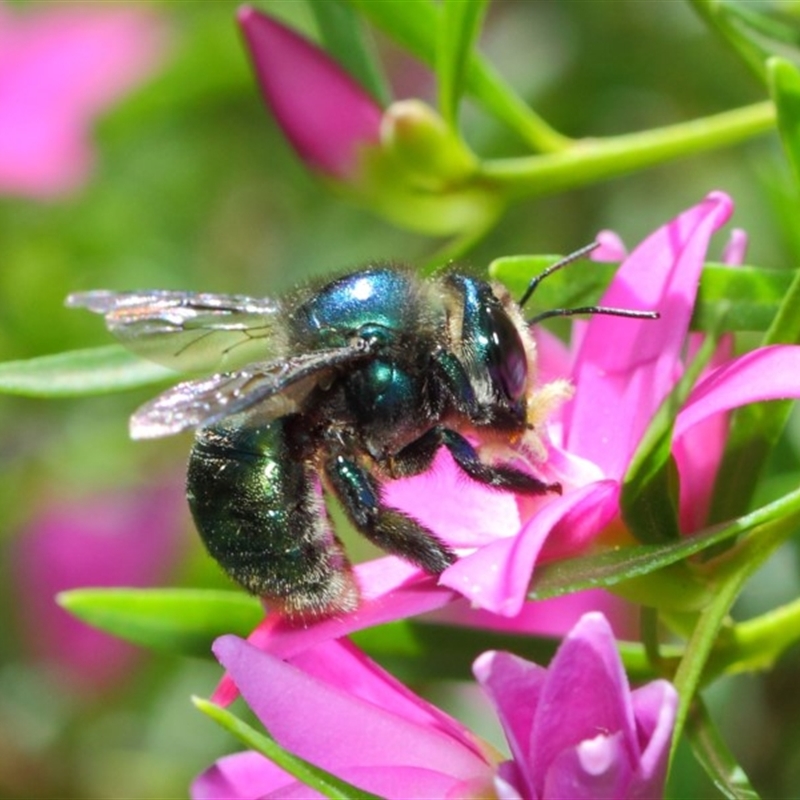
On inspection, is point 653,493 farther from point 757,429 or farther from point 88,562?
point 88,562

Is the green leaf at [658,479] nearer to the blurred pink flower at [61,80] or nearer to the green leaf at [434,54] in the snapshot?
the green leaf at [434,54]

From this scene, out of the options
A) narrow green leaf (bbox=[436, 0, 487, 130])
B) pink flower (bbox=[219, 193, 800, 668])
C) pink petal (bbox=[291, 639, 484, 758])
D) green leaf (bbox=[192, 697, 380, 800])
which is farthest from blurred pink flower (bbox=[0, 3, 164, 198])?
green leaf (bbox=[192, 697, 380, 800])

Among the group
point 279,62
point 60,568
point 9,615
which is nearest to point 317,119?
point 279,62

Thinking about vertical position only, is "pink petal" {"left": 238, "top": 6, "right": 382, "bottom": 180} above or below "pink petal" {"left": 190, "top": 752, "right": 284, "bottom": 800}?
above

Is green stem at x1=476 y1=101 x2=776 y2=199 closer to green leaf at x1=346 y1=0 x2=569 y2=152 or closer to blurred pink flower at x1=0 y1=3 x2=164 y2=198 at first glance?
green leaf at x1=346 y1=0 x2=569 y2=152

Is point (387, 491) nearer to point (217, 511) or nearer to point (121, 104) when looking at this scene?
point (217, 511)

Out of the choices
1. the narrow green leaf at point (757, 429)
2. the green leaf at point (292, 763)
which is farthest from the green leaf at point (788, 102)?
the green leaf at point (292, 763)

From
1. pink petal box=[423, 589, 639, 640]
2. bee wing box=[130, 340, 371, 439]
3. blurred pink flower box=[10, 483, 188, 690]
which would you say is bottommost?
blurred pink flower box=[10, 483, 188, 690]
